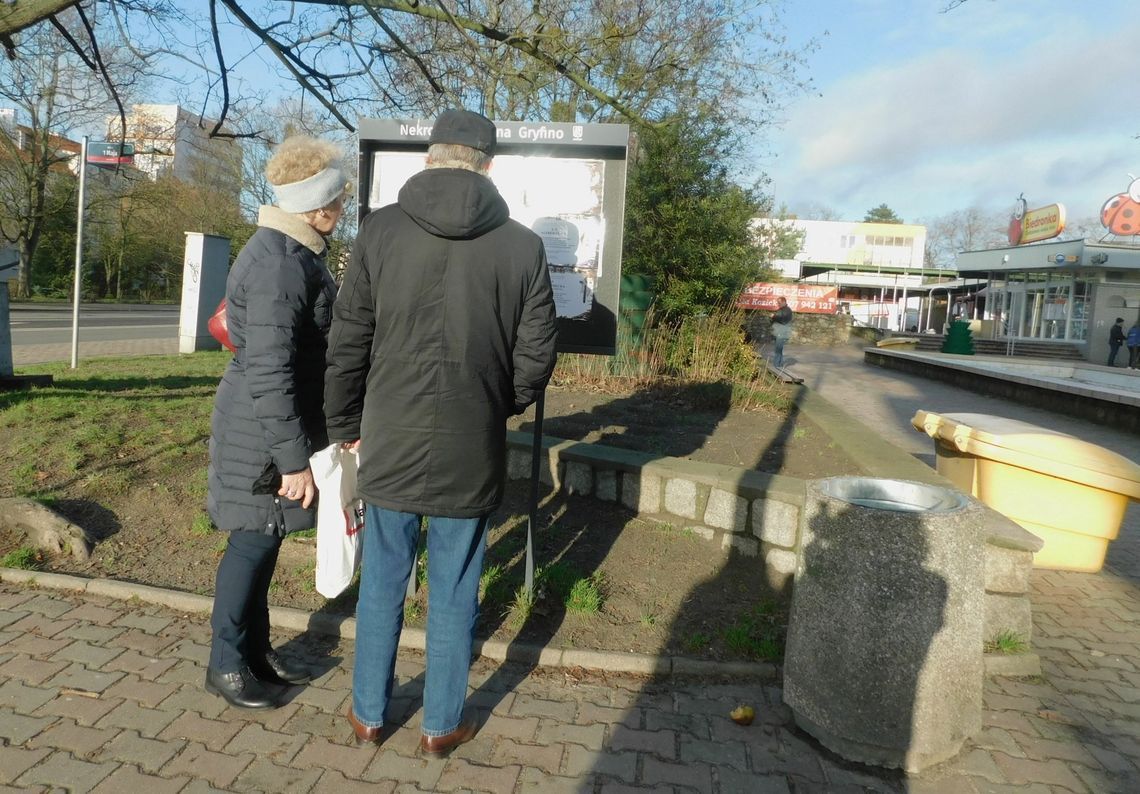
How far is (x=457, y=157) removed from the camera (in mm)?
2639

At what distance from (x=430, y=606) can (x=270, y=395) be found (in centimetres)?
88

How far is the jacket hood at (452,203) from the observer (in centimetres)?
251

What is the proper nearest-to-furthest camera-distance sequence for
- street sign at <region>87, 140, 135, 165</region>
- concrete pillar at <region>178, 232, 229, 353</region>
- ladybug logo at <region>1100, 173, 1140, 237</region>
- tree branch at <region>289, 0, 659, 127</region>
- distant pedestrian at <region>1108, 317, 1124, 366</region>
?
tree branch at <region>289, 0, 659, 127</region> → street sign at <region>87, 140, 135, 165</region> → concrete pillar at <region>178, 232, 229, 353</region> → distant pedestrian at <region>1108, 317, 1124, 366</region> → ladybug logo at <region>1100, 173, 1140, 237</region>

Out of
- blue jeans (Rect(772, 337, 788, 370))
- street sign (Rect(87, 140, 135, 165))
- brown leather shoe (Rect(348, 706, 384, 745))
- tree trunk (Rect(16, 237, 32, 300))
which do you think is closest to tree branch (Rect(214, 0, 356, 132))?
street sign (Rect(87, 140, 135, 165))

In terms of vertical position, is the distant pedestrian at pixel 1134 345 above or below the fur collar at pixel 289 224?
above

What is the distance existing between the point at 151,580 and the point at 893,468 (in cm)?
431

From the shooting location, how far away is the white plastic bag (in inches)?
115

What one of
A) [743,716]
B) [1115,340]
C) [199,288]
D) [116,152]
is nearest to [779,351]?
[199,288]

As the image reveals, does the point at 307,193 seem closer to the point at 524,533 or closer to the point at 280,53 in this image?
the point at 524,533

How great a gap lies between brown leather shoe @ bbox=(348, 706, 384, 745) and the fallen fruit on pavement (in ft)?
4.30

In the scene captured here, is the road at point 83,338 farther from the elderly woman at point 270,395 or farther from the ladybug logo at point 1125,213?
the ladybug logo at point 1125,213

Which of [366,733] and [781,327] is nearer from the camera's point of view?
[366,733]

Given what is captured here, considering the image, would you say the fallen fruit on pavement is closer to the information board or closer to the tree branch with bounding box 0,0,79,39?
the information board

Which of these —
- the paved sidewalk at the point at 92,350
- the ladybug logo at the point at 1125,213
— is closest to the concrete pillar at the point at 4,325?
the paved sidewalk at the point at 92,350
